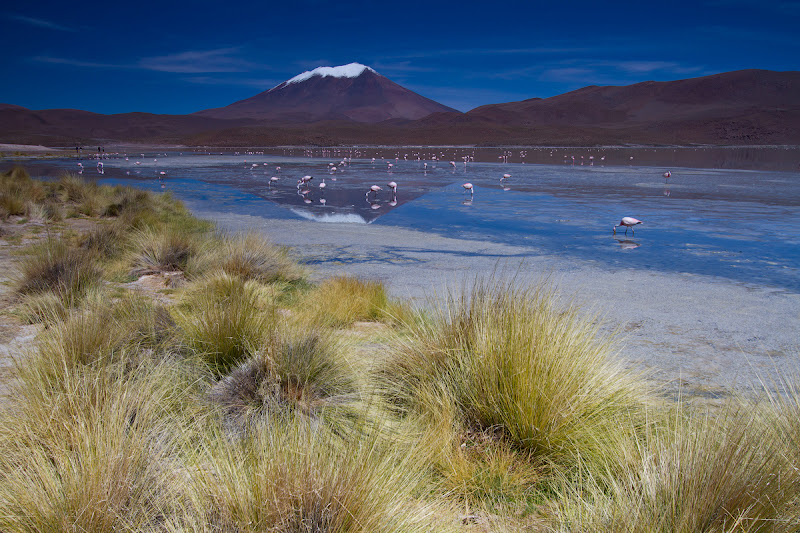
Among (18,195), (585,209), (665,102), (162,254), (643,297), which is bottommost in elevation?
(643,297)

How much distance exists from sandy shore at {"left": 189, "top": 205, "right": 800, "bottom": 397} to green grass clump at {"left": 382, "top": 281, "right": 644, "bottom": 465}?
0.40 meters

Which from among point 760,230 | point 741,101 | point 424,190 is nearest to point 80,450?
point 760,230

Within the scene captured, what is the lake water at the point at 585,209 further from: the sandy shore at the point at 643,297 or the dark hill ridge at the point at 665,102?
the dark hill ridge at the point at 665,102

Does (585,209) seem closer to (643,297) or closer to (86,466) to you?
(643,297)

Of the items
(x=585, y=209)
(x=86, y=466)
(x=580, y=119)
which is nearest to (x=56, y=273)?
(x=86, y=466)

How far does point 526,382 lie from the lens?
2.74 metres

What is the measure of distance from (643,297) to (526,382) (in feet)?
11.1

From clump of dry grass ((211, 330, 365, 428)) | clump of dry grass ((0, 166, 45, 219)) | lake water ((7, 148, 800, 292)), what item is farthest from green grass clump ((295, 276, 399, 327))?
clump of dry grass ((0, 166, 45, 219))

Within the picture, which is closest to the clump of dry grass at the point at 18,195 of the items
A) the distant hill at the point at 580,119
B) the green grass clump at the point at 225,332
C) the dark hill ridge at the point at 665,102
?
the green grass clump at the point at 225,332

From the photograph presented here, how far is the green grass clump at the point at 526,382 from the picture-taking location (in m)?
2.68

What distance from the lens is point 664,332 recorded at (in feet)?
15.0

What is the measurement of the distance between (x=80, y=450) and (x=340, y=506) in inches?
34.7

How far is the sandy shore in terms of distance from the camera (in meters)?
3.86

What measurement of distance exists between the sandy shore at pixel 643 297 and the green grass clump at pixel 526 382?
399mm
